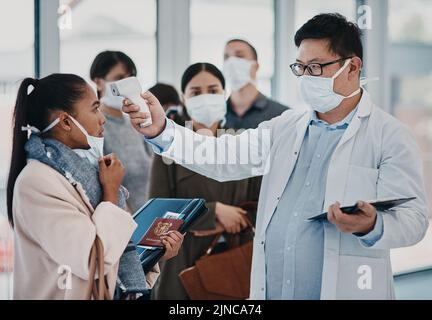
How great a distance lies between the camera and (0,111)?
1854mm

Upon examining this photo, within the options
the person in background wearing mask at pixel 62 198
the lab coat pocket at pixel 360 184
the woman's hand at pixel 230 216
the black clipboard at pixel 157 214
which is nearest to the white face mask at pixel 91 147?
Result: the person in background wearing mask at pixel 62 198

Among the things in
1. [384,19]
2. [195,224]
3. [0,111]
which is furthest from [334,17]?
[0,111]

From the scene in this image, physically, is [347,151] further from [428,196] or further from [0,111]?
[0,111]

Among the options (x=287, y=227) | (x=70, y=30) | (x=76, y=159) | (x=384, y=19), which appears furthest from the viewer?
(x=384, y=19)

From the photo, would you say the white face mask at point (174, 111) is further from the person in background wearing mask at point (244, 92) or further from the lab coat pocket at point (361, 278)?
the lab coat pocket at point (361, 278)

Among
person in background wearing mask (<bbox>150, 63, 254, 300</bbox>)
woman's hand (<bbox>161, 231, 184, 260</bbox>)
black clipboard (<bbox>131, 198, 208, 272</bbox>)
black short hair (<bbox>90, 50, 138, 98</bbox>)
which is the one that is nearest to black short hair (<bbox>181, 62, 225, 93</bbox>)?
person in background wearing mask (<bbox>150, 63, 254, 300</bbox>)

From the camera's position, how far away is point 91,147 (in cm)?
176

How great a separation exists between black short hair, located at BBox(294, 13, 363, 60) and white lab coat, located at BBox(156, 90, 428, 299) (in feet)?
0.50

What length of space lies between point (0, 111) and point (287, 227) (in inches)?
35.1

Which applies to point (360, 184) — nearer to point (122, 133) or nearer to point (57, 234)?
point (122, 133)

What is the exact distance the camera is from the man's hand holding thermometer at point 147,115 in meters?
1.80

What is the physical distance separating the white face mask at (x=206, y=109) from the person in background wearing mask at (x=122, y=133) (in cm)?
19

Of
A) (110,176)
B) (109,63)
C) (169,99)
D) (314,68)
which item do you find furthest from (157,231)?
(314,68)

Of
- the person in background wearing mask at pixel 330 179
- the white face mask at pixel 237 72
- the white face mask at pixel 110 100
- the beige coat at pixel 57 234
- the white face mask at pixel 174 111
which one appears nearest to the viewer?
the beige coat at pixel 57 234
